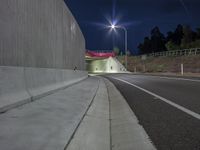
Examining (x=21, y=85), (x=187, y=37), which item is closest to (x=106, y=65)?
(x=187, y=37)

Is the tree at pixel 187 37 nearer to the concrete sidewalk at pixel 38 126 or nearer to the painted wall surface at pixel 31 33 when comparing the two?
the painted wall surface at pixel 31 33

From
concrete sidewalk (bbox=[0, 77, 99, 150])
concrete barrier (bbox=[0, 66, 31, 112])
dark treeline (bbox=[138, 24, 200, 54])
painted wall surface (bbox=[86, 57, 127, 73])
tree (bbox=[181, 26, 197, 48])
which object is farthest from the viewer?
dark treeline (bbox=[138, 24, 200, 54])

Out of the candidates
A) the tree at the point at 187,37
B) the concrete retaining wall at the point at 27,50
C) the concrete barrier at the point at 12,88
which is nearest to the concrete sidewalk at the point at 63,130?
the concrete barrier at the point at 12,88

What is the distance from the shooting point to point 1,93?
588cm

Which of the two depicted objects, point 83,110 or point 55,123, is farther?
point 83,110

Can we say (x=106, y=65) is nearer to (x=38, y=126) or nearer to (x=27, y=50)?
(x=27, y=50)

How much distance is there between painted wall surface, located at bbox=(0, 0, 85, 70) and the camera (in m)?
6.75

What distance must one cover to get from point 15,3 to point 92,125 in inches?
129

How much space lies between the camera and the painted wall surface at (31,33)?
6.75m

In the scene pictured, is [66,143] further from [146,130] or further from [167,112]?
[167,112]

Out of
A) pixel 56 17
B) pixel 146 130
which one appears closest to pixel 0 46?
pixel 146 130

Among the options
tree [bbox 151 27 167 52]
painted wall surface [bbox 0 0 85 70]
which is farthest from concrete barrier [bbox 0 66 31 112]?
tree [bbox 151 27 167 52]

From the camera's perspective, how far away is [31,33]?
857cm

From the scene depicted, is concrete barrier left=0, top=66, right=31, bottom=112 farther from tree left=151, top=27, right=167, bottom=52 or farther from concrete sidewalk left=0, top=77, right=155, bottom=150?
tree left=151, top=27, right=167, bottom=52
